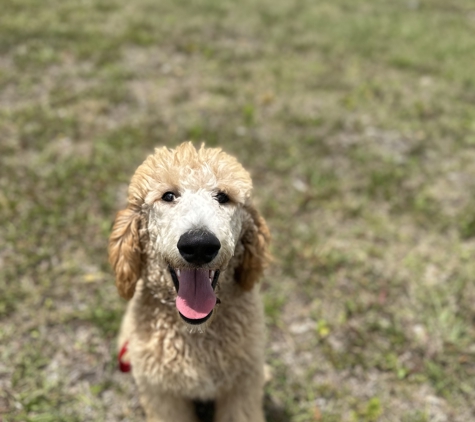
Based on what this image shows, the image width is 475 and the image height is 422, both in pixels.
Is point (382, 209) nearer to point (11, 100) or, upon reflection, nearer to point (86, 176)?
point (86, 176)

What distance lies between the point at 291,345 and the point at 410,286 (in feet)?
3.66

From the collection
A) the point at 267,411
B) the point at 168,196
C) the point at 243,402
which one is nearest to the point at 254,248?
the point at 168,196

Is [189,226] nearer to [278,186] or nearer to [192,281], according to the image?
[192,281]

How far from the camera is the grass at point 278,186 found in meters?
2.74

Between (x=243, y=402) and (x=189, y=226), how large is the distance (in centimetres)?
120

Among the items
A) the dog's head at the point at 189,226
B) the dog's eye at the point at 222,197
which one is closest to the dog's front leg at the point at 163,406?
the dog's head at the point at 189,226

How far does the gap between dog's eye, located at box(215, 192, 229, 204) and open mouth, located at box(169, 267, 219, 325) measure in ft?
1.04

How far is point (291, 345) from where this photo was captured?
2965 mm

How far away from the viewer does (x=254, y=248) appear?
6.89 ft

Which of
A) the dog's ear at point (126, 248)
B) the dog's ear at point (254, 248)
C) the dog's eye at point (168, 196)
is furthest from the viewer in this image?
the dog's ear at point (254, 248)

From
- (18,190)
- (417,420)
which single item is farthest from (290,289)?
(18,190)

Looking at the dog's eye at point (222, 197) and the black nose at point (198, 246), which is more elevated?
the dog's eye at point (222, 197)

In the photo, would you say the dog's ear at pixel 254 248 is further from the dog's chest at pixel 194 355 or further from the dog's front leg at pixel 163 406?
the dog's front leg at pixel 163 406

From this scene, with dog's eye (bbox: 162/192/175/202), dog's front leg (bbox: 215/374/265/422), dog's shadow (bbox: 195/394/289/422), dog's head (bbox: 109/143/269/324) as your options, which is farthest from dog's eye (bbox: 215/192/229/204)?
dog's shadow (bbox: 195/394/289/422)
